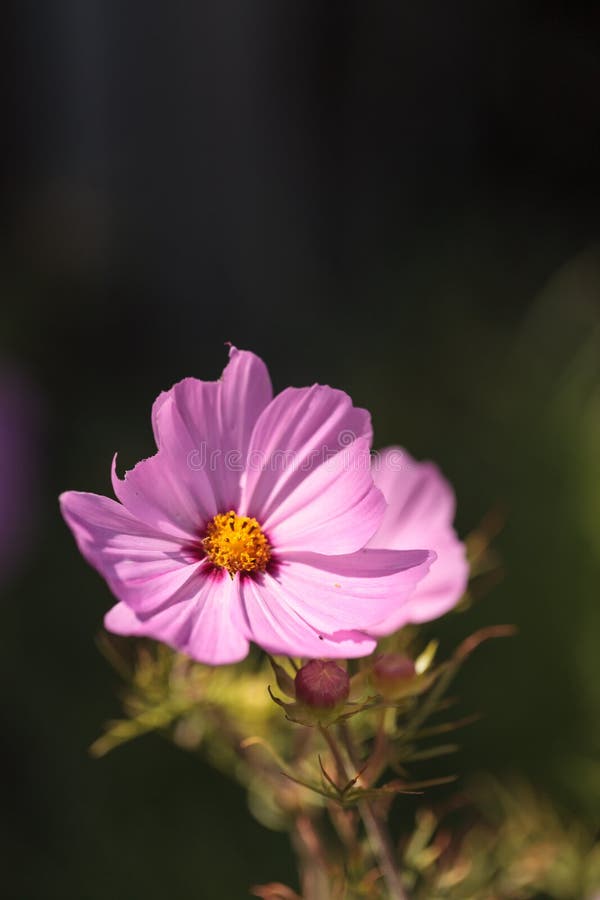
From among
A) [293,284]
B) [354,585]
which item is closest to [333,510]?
[354,585]

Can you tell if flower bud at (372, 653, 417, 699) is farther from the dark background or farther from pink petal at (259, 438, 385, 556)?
the dark background

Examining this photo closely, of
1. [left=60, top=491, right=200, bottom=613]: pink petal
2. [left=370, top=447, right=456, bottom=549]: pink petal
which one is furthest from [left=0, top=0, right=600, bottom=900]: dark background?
[left=60, top=491, right=200, bottom=613]: pink petal

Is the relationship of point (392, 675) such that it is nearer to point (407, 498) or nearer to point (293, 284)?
point (407, 498)

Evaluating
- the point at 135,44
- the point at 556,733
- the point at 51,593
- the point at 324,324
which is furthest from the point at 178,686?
the point at 135,44

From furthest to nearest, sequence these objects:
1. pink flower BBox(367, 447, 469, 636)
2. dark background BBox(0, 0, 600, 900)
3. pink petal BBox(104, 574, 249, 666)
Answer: dark background BBox(0, 0, 600, 900) < pink flower BBox(367, 447, 469, 636) < pink petal BBox(104, 574, 249, 666)

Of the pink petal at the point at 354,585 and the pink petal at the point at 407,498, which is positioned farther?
the pink petal at the point at 407,498

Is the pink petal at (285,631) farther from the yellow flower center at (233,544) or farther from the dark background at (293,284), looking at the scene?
the dark background at (293,284)

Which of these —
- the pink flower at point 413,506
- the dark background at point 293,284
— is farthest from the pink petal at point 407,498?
the dark background at point 293,284
